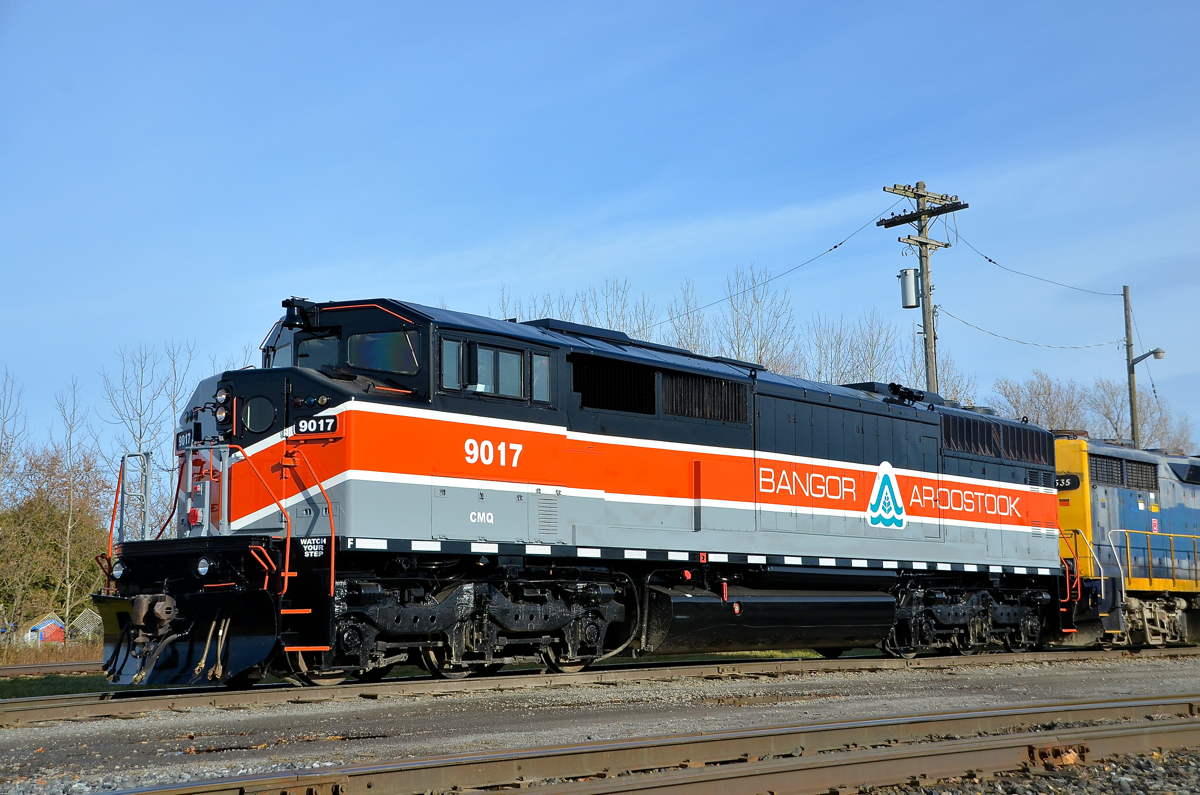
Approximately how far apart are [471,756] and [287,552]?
4.06 m

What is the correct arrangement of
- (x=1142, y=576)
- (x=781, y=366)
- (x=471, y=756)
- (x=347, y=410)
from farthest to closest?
(x=781, y=366) < (x=1142, y=576) < (x=347, y=410) < (x=471, y=756)

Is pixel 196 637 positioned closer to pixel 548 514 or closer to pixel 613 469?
pixel 548 514

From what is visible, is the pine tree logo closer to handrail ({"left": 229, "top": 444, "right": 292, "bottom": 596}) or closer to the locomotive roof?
the locomotive roof

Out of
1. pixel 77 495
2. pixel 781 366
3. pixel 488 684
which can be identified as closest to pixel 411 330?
pixel 488 684

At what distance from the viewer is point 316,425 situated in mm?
10008

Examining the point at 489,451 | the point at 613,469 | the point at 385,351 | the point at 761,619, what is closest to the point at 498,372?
the point at 489,451

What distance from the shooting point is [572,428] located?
38.4 ft

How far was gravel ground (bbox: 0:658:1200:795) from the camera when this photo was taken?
6.61 m

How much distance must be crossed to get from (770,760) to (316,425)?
535cm

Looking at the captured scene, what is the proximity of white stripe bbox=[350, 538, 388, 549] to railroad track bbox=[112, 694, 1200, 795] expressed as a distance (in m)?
3.56

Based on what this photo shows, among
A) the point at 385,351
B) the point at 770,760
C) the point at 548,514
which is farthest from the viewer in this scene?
the point at 548,514

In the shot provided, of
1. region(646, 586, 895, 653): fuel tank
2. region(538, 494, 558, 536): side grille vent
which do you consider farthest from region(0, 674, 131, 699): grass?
region(646, 586, 895, 653): fuel tank

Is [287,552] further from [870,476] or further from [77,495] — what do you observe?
[77,495]

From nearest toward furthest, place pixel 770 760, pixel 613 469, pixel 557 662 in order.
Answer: pixel 770 760
pixel 557 662
pixel 613 469
